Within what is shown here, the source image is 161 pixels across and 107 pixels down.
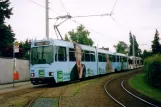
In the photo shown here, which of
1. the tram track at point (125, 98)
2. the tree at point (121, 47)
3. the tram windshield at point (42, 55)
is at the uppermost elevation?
the tree at point (121, 47)

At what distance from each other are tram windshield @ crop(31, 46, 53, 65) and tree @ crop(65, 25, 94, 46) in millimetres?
68408

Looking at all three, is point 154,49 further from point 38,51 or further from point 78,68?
point 38,51

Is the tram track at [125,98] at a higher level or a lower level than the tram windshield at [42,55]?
lower

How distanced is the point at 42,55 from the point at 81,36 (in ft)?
229

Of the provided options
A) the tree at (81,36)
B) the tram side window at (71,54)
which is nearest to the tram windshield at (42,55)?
the tram side window at (71,54)

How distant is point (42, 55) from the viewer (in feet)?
63.0

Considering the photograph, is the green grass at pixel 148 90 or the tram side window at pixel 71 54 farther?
the tram side window at pixel 71 54

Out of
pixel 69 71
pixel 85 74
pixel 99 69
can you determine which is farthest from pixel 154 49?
pixel 69 71

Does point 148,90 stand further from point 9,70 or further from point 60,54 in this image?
point 9,70

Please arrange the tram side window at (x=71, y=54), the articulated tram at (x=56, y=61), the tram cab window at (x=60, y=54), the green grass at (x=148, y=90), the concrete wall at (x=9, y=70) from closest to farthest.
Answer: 1. the green grass at (x=148, y=90)
2. the articulated tram at (x=56, y=61)
3. the tram cab window at (x=60, y=54)
4. the tram side window at (x=71, y=54)
5. the concrete wall at (x=9, y=70)

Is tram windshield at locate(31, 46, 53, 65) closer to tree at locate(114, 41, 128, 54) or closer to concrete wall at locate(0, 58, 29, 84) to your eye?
concrete wall at locate(0, 58, 29, 84)

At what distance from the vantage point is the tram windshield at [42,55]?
18.9 meters

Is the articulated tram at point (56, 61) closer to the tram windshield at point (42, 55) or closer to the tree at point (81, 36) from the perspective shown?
the tram windshield at point (42, 55)

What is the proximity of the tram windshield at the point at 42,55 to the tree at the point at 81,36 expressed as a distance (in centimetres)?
6841
